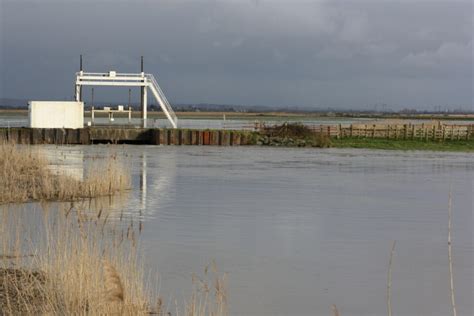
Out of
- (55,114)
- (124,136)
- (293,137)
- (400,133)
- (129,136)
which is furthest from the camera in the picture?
(400,133)

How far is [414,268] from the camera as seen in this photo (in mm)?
13156

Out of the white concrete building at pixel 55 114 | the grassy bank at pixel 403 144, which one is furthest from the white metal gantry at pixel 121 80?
the grassy bank at pixel 403 144

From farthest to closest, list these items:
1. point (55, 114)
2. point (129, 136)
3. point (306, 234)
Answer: point (129, 136) → point (55, 114) → point (306, 234)

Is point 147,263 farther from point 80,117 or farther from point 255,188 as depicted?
point 80,117

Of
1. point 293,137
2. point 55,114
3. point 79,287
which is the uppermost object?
point 55,114

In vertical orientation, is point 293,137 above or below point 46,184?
below

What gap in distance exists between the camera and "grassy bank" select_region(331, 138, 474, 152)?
5834cm

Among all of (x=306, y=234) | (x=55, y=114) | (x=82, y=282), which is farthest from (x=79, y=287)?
(x=55, y=114)

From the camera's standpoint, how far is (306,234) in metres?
16.3

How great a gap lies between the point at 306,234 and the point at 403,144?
4555cm

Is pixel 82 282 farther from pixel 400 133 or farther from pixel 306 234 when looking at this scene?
pixel 400 133

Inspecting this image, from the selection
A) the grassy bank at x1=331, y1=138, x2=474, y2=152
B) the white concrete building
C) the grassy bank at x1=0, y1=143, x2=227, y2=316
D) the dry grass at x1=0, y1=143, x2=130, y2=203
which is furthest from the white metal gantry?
the grassy bank at x1=0, y1=143, x2=227, y2=316

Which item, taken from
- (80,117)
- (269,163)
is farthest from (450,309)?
(80,117)

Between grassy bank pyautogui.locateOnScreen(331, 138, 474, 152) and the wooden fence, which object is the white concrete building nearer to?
grassy bank pyautogui.locateOnScreen(331, 138, 474, 152)
